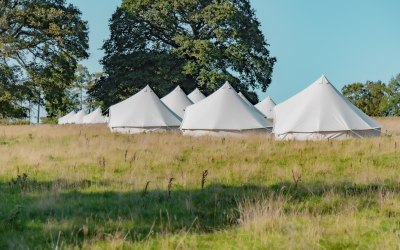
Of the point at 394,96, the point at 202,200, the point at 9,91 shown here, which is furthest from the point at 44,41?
the point at 394,96

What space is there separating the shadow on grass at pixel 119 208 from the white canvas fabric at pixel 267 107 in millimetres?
39778

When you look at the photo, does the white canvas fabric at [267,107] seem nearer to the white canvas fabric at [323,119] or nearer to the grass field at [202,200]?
the white canvas fabric at [323,119]

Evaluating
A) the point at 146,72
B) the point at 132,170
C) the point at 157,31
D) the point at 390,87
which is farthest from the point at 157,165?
the point at 390,87

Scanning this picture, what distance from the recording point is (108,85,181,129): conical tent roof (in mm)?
30984

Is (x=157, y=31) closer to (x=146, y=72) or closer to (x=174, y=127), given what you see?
(x=146, y=72)

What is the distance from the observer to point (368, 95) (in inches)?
3558

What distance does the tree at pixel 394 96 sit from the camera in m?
83.8

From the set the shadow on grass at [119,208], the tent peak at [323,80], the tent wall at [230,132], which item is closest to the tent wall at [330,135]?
the tent peak at [323,80]

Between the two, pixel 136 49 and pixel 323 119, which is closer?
pixel 323 119

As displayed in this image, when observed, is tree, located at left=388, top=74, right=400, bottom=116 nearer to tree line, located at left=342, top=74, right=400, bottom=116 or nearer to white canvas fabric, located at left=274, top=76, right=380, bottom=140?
tree line, located at left=342, top=74, right=400, bottom=116

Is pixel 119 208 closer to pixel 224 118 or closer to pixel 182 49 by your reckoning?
pixel 224 118

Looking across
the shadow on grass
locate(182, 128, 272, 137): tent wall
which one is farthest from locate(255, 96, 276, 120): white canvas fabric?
the shadow on grass

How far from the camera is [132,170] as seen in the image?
12.7 meters

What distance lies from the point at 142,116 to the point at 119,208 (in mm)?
23288
